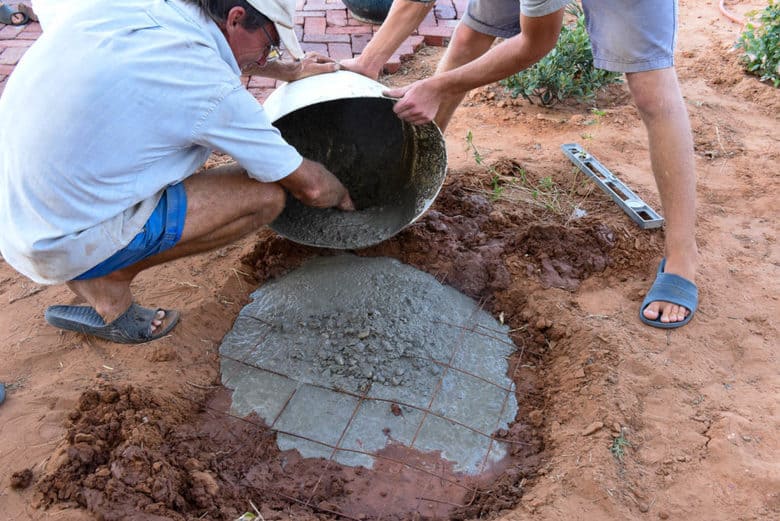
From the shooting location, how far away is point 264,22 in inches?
81.4

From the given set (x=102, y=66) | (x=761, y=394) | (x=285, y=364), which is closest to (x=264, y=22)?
(x=102, y=66)

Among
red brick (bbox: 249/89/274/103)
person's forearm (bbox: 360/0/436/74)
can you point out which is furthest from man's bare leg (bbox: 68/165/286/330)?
red brick (bbox: 249/89/274/103)

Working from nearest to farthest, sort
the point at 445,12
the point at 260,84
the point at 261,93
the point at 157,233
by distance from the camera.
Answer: the point at 157,233 → the point at 261,93 → the point at 260,84 → the point at 445,12

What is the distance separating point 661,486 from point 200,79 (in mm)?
1908

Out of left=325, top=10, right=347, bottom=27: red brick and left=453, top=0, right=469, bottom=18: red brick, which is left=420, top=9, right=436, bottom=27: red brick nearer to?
left=453, top=0, right=469, bottom=18: red brick

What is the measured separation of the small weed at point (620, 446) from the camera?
2068 mm

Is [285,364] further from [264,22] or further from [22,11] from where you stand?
[22,11]

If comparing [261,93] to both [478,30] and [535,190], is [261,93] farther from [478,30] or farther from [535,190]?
[535,190]

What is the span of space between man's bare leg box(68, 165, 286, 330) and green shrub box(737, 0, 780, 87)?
3714mm

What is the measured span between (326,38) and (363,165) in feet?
7.56

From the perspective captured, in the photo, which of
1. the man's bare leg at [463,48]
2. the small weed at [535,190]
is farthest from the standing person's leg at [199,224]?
the small weed at [535,190]

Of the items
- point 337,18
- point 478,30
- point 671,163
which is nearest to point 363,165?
point 478,30

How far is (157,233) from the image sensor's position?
87.4 inches

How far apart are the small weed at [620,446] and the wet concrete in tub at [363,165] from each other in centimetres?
119
